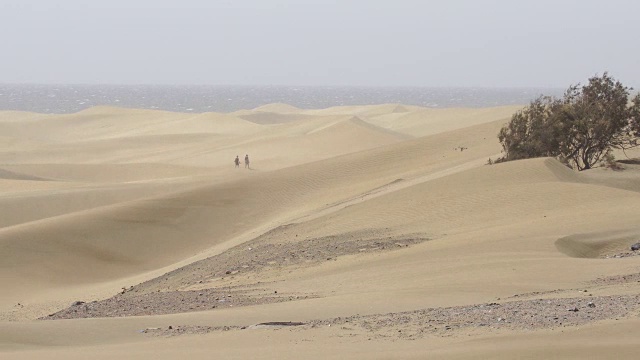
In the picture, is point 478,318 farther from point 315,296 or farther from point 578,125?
point 578,125

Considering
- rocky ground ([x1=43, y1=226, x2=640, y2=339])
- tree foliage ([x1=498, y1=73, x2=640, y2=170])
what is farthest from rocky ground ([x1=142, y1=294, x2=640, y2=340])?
tree foliage ([x1=498, y1=73, x2=640, y2=170])

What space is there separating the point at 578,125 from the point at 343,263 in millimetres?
10947

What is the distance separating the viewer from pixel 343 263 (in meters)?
15.1

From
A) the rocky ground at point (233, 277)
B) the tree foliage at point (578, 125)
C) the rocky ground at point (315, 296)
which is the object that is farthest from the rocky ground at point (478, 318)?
the tree foliage at point (578, 125)

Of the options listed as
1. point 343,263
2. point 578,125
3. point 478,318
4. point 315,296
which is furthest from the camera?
point 578,125

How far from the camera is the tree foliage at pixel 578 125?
24016 mm

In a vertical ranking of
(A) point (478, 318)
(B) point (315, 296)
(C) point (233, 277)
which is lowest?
(C) point (233, 277)

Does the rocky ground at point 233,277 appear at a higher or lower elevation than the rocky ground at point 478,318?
lower

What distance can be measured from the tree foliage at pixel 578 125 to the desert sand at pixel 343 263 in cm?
109

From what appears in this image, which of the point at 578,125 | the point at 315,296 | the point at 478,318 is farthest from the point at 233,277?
the point at 578,125

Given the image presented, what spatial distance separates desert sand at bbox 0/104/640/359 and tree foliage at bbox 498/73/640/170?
1.09 meters

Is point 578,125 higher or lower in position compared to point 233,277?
higher

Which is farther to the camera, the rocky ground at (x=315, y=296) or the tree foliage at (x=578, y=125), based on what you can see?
the tree foliage at (x=578, y=125)

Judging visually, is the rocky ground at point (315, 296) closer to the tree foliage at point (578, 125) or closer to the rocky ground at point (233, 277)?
the rocky ground at point (233, 277)
